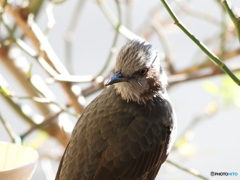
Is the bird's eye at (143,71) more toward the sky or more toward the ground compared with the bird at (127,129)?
more toward the sky

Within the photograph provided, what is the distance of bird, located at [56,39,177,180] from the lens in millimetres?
1145

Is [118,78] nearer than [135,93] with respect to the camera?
Yes

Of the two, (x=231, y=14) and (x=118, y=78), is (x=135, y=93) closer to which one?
(x=118, y=78)

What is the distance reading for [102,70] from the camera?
55.1 inches

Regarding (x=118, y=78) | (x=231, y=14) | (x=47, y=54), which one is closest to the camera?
(x=231, y=14)

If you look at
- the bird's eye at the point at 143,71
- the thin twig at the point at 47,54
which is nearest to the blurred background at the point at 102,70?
the thin twig at the point at 47,54

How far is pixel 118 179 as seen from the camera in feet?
3.87

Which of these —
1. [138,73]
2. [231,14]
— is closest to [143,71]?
[138,73]

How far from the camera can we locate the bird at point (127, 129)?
3.76 ft

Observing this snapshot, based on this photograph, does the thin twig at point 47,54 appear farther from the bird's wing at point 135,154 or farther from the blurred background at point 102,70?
the bird's wing at point 135,154

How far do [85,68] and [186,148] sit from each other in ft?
6.03

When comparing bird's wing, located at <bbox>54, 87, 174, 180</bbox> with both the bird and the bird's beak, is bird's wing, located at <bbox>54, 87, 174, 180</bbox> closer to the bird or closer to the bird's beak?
the bird

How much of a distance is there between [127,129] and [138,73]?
6.5 inches

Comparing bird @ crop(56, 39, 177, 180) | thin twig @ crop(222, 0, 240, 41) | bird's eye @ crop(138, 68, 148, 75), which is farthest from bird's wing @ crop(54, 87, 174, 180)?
thin twig @ crop(222, 0, 240, 41)
